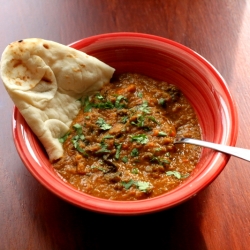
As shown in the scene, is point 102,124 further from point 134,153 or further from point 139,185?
point 139,185

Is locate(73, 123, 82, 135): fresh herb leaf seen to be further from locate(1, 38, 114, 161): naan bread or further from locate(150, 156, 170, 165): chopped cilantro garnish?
locate(150, 156, 170, 165): chopped cilantro garnish

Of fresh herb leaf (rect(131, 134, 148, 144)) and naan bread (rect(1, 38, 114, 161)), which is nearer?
naan bread (rect(1, 38, 114, 161))

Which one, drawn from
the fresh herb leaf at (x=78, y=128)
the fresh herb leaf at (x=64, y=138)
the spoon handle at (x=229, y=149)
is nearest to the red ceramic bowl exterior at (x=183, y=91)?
the spoon handle at (x=229, y=149)

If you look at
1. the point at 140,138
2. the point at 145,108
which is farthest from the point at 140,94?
the point at 140,138

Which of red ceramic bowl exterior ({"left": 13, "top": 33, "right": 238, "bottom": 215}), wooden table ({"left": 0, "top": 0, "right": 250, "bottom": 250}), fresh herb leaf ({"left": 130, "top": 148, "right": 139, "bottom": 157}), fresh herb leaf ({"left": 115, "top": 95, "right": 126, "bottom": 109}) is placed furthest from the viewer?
fresh herb leaf ({"left": 115, "top": 95, "right": 126, "bottom": 109})

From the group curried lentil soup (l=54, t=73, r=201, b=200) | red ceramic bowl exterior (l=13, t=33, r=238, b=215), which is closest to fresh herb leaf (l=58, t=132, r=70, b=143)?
curried lentil soup (l=54, t=73, r=201, b=200)

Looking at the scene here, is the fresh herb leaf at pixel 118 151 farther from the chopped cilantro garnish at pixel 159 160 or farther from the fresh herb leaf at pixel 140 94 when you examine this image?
the fresh herb leaf at pixel 140 94
